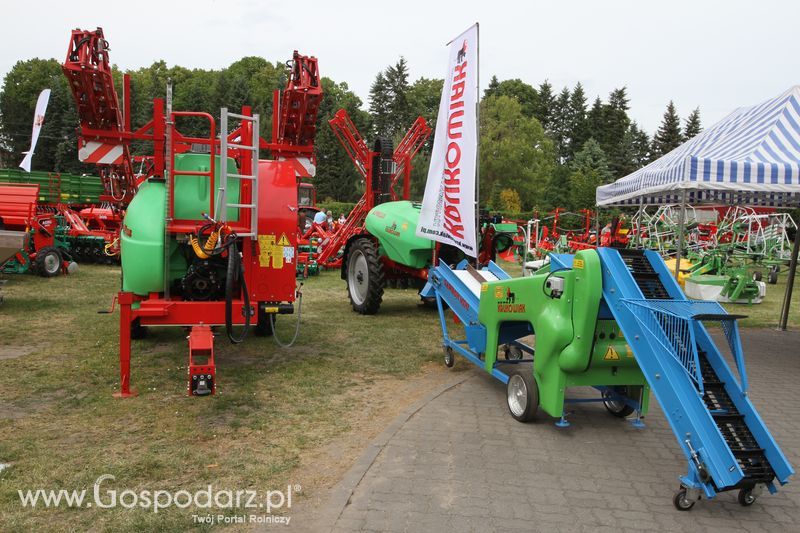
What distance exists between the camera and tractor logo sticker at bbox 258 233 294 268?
20.0 ft

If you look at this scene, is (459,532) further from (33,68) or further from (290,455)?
(33,68)

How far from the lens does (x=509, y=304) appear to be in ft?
18.2

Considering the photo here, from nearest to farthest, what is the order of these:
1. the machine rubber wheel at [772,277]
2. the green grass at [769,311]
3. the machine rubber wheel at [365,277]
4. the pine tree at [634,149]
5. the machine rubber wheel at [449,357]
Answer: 1. the machine rubber wheel at [449,357]
2. the machine rubber wheel at [365,277]
3. the green grass at [769,311]
4. the machine rubber wheel at [772,277]
5. the pine tree at [634,149]

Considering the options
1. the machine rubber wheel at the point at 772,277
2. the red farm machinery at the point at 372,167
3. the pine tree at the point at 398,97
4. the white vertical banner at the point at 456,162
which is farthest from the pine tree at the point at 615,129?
the white vertical banner at the point at 456,162

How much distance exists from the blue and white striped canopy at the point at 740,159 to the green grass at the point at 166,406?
3688 millimetres

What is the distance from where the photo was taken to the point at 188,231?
5676 mm

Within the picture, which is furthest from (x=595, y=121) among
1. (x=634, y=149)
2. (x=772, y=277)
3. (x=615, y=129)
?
(x=772, y=277)

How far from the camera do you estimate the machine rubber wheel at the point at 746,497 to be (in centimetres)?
365

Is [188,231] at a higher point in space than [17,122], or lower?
lower

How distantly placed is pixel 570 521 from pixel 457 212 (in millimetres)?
3868

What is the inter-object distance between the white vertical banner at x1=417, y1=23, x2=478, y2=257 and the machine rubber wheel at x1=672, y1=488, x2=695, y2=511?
337cm

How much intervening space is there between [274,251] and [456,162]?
2.20m

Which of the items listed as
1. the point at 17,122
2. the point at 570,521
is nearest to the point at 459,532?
the point at 570,521

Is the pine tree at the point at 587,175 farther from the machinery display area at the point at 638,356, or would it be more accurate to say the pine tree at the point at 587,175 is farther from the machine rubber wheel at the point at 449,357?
the machinery display area at the point at 638,356
